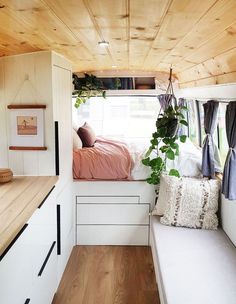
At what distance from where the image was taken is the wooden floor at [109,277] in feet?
8.15

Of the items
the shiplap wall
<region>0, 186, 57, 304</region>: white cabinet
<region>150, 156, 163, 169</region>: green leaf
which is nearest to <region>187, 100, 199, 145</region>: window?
<region>150, 156, 163, 169</region>: green leaf

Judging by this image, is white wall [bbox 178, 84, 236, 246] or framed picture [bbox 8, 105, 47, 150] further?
framed picture [bbox 8, 105, 47, 150]

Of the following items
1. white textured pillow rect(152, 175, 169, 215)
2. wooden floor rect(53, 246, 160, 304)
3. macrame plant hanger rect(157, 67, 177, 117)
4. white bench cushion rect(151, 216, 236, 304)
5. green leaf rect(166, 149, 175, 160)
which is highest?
macrame plant hanger rect(157, 67, 177, 117)

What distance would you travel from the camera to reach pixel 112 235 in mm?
3346

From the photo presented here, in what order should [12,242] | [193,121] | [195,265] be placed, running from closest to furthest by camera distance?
[12,242] → [195,265] → [193,121]

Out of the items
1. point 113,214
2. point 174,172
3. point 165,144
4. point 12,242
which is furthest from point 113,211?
point 12,242

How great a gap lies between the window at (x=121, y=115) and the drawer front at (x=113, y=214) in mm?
2185

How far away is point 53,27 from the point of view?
5.53 feet

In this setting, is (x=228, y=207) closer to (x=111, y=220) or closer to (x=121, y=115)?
(x=111, y=220)

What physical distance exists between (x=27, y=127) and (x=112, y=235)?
1579mm

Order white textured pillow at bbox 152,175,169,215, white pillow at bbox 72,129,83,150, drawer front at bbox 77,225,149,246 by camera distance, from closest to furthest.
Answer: white textured pillow at bbox 152,175,169,215
drawer front at bbox 77,225,149,246
white pillow at bbox 72,129,83,150

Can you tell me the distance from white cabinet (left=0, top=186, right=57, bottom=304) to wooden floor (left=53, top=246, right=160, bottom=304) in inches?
9.6

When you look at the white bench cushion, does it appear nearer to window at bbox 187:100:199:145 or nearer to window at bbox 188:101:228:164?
window at bbox 188:101:228:164

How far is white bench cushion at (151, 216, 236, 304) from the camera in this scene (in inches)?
69.8
